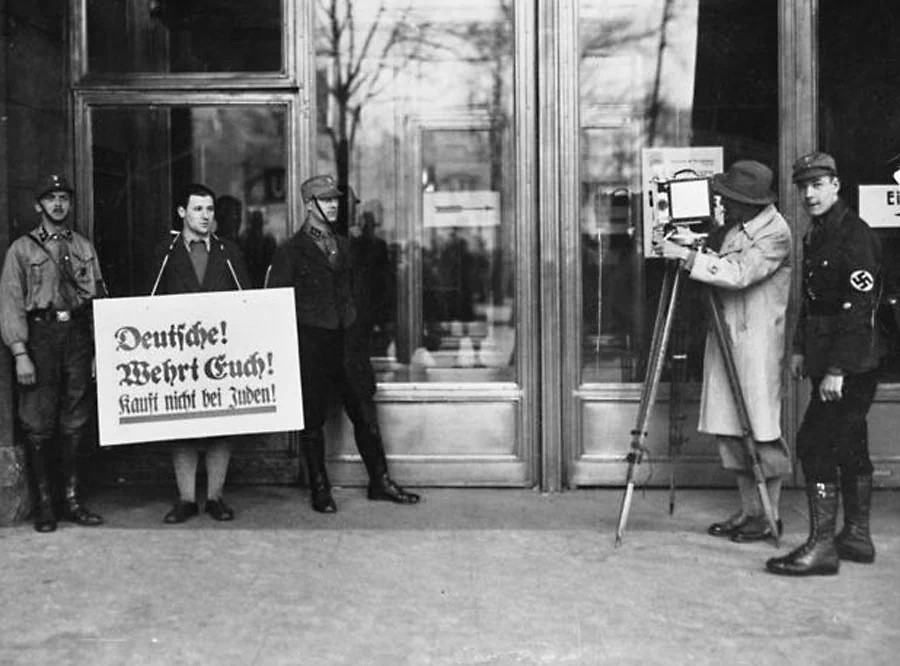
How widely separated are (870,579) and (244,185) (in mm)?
4717

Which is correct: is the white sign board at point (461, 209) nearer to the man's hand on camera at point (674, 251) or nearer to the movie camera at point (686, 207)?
the movie camera at point (686, 207)

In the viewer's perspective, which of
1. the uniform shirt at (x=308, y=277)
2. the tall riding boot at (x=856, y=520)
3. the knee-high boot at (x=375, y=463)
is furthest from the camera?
the knee-high boot at (x=375, y=463)

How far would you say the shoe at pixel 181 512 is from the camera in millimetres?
7207

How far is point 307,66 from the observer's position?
26.5ft

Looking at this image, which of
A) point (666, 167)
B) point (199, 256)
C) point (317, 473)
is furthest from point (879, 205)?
point (199, 256)

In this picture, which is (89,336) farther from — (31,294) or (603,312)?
(603,312)

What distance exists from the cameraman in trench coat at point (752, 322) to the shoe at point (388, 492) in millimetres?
1970

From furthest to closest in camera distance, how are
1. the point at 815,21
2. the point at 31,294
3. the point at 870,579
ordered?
1. the point at 815,21
2. the point at 31,294
3. the point at 870,579

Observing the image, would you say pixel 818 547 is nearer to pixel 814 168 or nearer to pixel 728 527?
pixel 728 527

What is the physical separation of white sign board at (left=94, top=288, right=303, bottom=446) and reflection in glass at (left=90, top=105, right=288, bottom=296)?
42.6 inches

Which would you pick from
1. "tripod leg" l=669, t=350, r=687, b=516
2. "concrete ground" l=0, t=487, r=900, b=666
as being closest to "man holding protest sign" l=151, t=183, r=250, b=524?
"concrete ground" l=0, t=487, r=900, b=666

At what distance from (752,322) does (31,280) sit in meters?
4.04

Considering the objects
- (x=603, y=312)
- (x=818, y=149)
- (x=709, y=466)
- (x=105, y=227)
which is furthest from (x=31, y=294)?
(x=818, y=149)

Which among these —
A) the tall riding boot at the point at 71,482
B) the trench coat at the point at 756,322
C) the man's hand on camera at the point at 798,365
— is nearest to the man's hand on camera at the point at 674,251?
the trench coat at the point at 756,322
